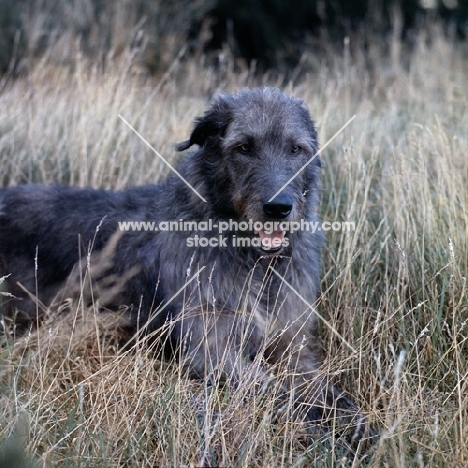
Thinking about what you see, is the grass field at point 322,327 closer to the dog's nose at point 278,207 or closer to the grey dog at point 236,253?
the grey dog at point 236,253

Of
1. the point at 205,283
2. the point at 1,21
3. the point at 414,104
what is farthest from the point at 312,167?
the point at 1,21

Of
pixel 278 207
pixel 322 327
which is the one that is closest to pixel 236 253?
pixel 278 207

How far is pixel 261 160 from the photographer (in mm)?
4324

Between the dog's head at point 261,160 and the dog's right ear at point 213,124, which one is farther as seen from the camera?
the dog's right ear at point 213,124

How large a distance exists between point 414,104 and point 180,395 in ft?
18.1

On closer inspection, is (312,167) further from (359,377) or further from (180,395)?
(180,395)

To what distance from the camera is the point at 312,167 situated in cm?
457

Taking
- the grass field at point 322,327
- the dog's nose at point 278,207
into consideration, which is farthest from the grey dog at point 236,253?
the grass field at point 322,327

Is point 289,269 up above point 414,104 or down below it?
below

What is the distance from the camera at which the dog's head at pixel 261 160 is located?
13.8 feet

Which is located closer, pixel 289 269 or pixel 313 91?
pixel 289 269

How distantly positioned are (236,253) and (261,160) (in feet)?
1.96

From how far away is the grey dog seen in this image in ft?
13.8

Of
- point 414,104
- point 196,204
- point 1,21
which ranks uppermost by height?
point 1,21
